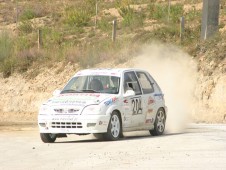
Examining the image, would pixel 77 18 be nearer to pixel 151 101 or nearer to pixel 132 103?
pixel 151 101

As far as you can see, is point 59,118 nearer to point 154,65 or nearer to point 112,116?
point 112,116

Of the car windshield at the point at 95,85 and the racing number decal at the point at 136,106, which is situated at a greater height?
the car windshield at the point at 95,85

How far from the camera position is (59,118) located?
62.2 ft

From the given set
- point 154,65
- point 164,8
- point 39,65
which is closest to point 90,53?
point 39,65

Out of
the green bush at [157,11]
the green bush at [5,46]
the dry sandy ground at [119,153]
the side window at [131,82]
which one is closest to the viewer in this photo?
the dry sandy ground at [119,153]

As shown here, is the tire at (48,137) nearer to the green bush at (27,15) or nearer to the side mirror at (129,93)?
the side mirror at (129,93)

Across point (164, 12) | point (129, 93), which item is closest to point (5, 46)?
point (164, 12)

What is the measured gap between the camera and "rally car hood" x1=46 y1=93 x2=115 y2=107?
62.1ft

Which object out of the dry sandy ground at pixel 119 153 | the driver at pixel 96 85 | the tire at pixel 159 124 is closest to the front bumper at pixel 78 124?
the dry sandy ground at pixel 119 153

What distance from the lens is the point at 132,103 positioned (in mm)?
20125

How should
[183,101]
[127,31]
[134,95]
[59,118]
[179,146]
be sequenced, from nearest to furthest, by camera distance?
[179,146] → [59,118] → [134,95] → [183,101] → [127,31]

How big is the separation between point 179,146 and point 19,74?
21.7 metres

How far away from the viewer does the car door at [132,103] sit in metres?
19.9

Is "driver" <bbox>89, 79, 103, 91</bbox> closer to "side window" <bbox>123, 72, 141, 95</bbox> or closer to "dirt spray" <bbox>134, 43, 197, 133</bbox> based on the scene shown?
"side window" <bbox>123, 72, 141, 95</bbox>
